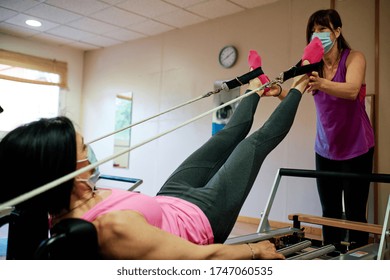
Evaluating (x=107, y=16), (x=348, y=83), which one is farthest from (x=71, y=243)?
(x=107, y=16)

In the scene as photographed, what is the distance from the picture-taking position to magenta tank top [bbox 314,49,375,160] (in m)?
2.01

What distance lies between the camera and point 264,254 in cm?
121

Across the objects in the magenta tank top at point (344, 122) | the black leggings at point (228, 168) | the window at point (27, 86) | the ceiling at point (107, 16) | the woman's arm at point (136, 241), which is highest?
the ceiling at point (107, 16)

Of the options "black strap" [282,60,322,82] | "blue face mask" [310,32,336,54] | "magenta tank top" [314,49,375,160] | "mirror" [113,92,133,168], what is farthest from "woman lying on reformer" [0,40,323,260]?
"mirror" [113,92,133,168]

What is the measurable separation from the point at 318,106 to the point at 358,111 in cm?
23

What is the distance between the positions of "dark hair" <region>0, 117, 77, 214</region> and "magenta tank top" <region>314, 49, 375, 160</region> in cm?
156

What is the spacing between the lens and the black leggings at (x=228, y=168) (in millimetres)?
1384

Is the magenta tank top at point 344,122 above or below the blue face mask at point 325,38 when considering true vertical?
below

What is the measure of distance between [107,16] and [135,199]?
4.19 metres

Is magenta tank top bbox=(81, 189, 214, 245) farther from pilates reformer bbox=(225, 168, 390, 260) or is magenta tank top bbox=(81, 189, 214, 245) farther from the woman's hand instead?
the woman's hand

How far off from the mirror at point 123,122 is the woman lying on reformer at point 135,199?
4336 millimetres

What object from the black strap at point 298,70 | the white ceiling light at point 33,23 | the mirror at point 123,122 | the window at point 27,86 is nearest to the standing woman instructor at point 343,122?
the black strap at point 298,70

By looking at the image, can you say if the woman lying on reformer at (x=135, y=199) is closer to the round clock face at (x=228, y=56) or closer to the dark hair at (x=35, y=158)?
the dark hair at (x=35, y=158)
